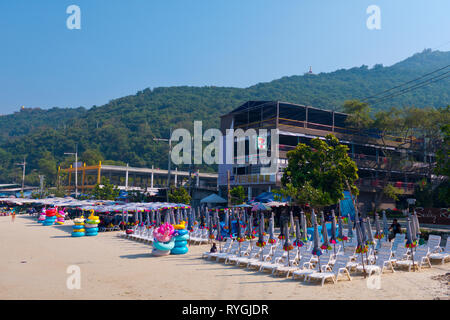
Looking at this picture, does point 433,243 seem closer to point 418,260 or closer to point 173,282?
point 418,260

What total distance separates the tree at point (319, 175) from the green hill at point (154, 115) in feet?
274

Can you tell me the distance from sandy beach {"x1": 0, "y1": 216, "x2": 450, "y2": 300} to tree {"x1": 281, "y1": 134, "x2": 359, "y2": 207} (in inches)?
438

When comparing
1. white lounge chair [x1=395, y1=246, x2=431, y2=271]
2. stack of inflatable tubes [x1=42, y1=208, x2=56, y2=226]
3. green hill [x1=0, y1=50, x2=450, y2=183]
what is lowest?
stack of inflatable tubes [x1=42, y1=208, x2=56, y2=226]

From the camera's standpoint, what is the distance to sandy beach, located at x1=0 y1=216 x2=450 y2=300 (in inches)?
408

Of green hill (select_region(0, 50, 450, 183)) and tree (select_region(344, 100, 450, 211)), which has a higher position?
green hill (select_region(0, 50, 450, 183))

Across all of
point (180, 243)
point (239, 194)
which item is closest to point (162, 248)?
point (180, 243)

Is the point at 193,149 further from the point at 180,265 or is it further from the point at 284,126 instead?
the point at 180,265

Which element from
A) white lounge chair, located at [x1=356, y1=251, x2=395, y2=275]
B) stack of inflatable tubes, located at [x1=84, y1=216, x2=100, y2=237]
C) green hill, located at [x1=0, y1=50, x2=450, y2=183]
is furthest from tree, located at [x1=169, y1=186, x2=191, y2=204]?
green hill, located at [x1=0, y1=50, x2=450, y2=183]

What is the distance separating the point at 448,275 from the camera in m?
12.8

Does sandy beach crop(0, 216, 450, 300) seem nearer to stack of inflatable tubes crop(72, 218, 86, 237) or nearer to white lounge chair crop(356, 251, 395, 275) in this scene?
white lounge chair crop(356, 251, 395, 275)

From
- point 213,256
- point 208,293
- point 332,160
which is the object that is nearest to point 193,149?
→ point 332,160

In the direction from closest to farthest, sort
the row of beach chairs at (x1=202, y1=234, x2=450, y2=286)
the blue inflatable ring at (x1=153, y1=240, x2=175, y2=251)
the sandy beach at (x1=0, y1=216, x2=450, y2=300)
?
the sandy beach at (x1=0, y1=216, x2=450, y2=300)
the row of beach chairs at (x1=202, y1=234, x2=450, y2=286)
the blue inflatable ring at (x1=153, y1=240, x2=175, y2=251)

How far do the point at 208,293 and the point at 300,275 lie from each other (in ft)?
12.1

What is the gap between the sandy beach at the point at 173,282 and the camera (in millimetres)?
10367
